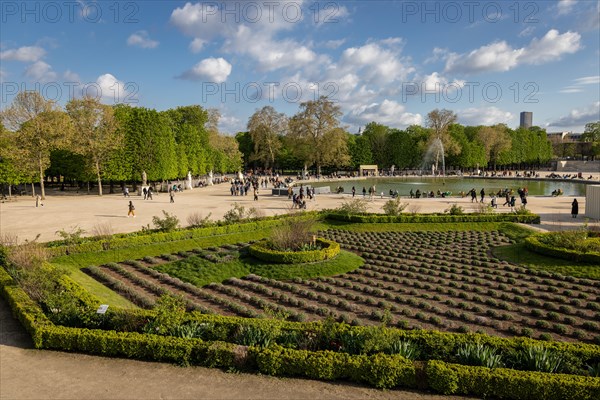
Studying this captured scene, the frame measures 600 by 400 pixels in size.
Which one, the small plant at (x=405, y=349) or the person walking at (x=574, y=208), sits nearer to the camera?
the small plant at (x=405, y=349)

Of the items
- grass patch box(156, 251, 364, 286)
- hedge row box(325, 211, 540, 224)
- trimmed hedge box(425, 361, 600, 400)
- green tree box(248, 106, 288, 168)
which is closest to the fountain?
green tree box(248, 106, 288, 168)

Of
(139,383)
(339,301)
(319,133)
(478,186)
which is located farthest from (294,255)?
(319,133)

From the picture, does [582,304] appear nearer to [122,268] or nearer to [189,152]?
[122,268]

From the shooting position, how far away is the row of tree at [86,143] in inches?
1796

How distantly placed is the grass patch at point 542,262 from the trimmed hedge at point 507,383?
11369 millimetres

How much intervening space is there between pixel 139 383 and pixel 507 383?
23.4 feet

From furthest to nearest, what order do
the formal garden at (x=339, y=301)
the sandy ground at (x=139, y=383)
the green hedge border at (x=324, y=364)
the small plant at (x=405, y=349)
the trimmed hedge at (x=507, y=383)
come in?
the small plant at (x=405, y=349) < the formal garden at (x=339, y=301) < the sandy ground at (x=139, y=383) < the green hedge border at (x=324, y=364) < the trimmed hedge at (x=507, y=383)

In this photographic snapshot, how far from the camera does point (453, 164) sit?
9806cm

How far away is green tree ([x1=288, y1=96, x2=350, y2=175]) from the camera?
79.8 m

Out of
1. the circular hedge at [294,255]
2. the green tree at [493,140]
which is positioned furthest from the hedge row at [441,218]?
the green tree at [493,140]

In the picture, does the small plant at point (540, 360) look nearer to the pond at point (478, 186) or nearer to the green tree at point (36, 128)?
the pond at point (478, 186)

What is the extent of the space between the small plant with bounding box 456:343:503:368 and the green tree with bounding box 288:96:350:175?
2827 inches

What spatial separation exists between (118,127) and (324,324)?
49.4 metres

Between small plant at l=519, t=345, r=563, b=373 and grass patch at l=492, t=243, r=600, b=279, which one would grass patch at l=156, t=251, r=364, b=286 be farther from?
small plant at l=519, t=345, r=563, b=373
